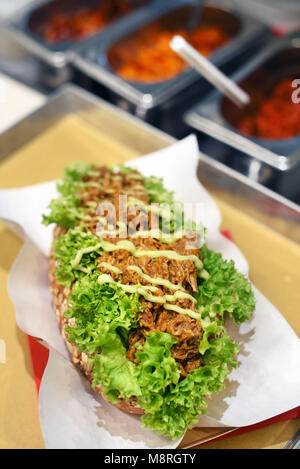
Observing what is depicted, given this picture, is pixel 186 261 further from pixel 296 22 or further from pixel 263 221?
pixel 296 22

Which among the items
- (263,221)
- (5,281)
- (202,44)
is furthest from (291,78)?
(5,281)

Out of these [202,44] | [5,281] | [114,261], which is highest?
[202,44]

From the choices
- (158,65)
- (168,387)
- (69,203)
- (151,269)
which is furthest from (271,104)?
(168,387)

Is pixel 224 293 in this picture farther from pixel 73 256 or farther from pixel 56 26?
pixel 56 26

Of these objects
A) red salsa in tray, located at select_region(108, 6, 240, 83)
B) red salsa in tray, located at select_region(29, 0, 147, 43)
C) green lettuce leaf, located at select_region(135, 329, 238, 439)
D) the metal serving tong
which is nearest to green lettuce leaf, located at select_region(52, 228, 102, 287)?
green lettuce leaf, located at select_region(135, 329, 238, 439)

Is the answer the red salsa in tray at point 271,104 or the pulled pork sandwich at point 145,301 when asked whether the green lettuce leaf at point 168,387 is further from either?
the red salsa in tray at point 271,104

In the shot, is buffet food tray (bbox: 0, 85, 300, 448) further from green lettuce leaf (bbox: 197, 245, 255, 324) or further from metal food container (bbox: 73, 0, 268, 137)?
green lettuce leaf (bbox: 197, 245, 255, 324)
